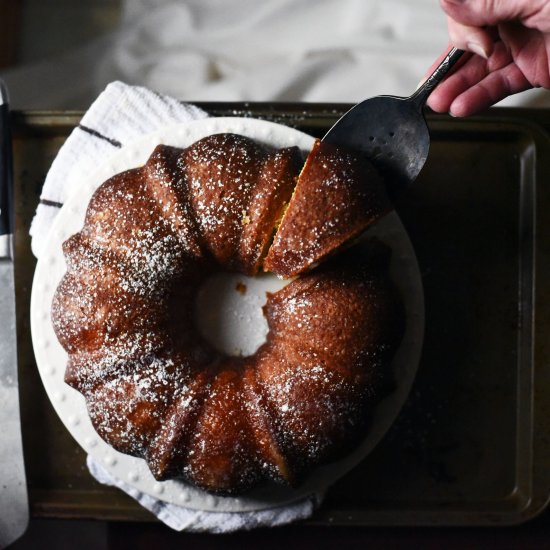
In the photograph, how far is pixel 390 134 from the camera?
4.99ft

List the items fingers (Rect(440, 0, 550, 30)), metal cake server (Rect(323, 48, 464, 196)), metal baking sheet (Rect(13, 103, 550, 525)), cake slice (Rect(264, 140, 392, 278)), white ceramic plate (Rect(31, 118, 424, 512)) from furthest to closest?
metal baking sheet (Rect(13, 103, 550, 525))
white ceramic plate (Rect(31, 118, 424, 512))
metal cake server (Rect(323, 48, 464, 196))
cake slice (Rect(264, 140, 392, 278))
fingers (Rect(440, 0, 550, 30))

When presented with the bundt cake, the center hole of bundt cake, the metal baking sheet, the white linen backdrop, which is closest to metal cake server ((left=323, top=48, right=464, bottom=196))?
the bundt cake

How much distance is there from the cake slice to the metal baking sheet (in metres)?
0.34

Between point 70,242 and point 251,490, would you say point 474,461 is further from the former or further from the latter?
point 70,242

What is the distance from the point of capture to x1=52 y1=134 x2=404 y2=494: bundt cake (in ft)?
4.83

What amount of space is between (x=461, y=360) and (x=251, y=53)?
3.38 ft

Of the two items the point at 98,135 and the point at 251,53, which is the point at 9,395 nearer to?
the point at 98,135

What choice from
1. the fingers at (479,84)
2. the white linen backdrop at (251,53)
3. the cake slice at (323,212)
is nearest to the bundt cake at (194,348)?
the cake slice at (323,212)

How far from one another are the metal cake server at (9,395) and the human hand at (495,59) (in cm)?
98

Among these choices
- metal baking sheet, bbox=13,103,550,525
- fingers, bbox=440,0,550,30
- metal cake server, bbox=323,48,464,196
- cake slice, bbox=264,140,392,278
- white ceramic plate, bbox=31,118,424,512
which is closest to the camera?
fingers, bbox=440,0,550,30

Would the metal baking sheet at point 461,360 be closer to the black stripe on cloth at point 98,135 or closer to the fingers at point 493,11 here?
the black stripe on cloth at point 98,135

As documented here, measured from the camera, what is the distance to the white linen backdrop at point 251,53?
1.98m

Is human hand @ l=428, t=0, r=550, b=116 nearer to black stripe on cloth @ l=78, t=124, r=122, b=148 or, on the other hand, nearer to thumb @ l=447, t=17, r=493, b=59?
thumb @ l=447, t=17, r=493, b=59

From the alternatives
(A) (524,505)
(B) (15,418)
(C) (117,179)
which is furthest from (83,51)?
(A) (524,505)
